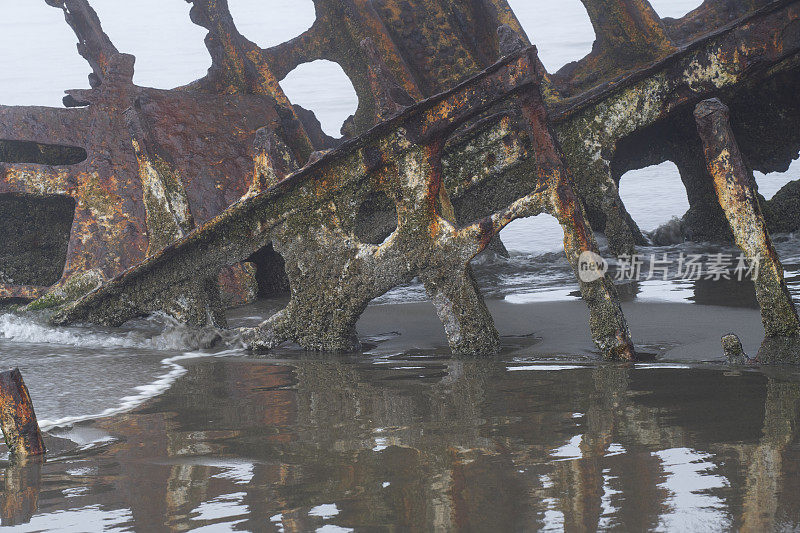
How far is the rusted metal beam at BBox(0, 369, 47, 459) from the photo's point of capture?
7.70ft

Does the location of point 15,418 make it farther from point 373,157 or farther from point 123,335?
point 123,335

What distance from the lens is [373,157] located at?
12.6ft

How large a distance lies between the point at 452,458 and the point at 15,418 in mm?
1230

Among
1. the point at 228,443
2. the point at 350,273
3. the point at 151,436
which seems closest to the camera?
the point at 228,443

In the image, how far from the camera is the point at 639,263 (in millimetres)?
5871

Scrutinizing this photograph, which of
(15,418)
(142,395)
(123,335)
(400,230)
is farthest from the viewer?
(123,335)

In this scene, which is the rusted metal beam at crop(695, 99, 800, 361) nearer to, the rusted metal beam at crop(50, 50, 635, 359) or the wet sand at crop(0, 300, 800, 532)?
the wet sand at crop(0, 300, 800, 532)

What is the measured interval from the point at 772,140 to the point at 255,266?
3648 millimetres

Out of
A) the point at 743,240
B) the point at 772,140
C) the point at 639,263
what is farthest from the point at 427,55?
the point at 743,240

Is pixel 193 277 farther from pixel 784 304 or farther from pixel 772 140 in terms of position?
pixel 772 140
